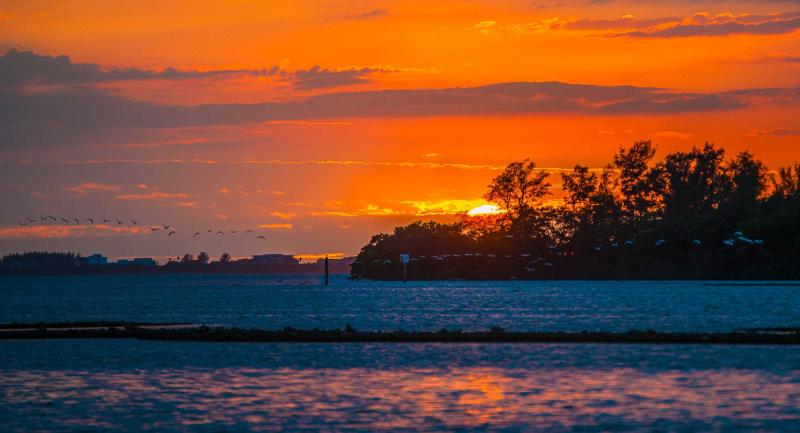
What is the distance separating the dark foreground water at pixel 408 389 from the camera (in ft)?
101

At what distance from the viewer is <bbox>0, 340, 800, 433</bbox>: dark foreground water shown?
3069 cm

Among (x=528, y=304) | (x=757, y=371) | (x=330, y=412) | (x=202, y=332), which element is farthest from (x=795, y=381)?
(x=528, y=304)

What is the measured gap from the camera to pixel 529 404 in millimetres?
33938

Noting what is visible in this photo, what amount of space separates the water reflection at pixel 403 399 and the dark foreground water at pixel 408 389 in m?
0.05

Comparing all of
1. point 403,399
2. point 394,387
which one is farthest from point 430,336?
point 403,399

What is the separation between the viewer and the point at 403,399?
35406 mm

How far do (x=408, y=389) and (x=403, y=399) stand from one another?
2538 mm

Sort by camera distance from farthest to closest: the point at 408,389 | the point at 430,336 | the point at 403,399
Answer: the point at 430,336 < the point at 408,389 < the point at 403,399

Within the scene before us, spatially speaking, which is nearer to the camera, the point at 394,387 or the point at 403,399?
the point at 403,399

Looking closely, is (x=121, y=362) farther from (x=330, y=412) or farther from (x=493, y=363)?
(x=330, y=412)

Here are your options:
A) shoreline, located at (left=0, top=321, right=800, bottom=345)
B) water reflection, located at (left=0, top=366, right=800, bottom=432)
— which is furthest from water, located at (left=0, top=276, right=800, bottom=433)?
shoreline, located at (left=0, top=321, right=800, bottom=345)

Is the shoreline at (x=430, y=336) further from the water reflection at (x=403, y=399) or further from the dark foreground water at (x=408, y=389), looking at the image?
the water reflection at (x=403, y=399)

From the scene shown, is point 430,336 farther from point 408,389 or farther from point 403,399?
point 403,399

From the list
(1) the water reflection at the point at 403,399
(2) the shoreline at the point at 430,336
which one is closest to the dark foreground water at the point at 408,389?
(1) the water reflection at the point at 403,399
